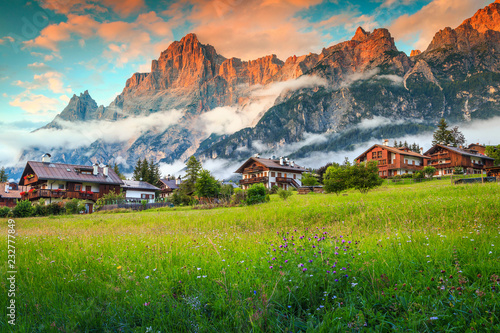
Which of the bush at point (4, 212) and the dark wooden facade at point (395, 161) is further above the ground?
the dark wooden facade at point (395, 161)

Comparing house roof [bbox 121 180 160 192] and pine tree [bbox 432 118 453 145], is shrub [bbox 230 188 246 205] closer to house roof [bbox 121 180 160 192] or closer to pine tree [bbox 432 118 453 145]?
house roof [bbox 121 180 160 192]

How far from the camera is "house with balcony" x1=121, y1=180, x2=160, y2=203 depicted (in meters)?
71.8

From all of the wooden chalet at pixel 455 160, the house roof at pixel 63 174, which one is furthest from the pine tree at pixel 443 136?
the house roof at pixel 63 174

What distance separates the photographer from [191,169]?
62094mm

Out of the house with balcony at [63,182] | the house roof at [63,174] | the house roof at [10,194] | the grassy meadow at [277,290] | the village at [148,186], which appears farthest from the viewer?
the house roof at [10,194]

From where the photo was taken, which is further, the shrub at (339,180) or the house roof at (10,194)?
the house roof at (10,194)

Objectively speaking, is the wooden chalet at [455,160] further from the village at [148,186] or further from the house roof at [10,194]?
the house roof at [10,194]

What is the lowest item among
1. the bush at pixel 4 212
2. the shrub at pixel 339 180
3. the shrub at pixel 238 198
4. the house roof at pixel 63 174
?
the bush at pixel 4 212

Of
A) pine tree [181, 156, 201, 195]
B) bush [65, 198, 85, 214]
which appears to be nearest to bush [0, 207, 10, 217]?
bush [65, 198, 85, 214]

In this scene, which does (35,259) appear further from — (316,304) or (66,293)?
(316,304)

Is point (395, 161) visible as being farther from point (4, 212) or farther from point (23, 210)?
point (4, 212)

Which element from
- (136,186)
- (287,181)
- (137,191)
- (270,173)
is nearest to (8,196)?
(136,186)

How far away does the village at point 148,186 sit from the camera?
53125mm

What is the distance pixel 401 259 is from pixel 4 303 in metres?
5.40
